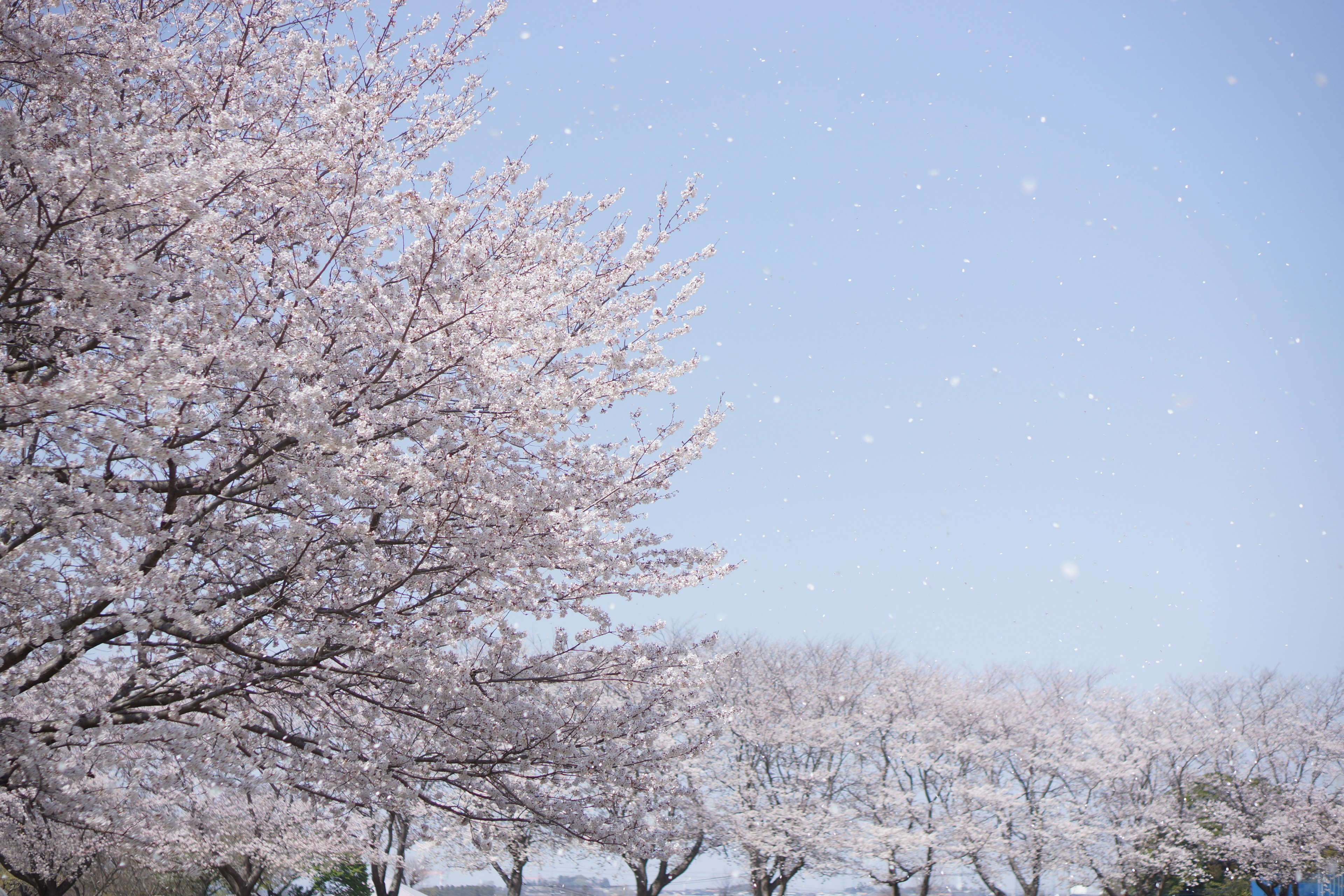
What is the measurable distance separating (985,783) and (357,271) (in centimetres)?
2484

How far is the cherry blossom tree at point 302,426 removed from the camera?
10.5 ft

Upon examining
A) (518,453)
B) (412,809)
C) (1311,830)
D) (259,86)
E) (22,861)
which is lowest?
(1311,830)

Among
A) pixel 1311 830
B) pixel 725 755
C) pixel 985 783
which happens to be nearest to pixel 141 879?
pixel 725 755

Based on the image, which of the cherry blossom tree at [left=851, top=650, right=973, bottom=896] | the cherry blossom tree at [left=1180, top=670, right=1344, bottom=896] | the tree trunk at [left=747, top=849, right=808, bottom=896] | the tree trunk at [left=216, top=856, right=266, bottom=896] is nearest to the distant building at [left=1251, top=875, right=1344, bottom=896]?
the cherry blossom tree at [left=1180, top=670, right=1344, bottom=896]

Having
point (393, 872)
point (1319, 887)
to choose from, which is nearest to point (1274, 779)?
point (1319, 887)

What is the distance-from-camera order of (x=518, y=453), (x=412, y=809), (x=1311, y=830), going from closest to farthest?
(x=412, y=809), (x=518, y=453), (x=1311, y=830)

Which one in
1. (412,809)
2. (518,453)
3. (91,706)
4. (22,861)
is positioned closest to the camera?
(91,706)

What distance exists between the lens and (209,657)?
4621 millimetres

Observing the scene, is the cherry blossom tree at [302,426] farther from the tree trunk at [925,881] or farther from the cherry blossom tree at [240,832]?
the tree trunk at [925,881]

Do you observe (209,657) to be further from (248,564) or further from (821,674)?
(821,674)

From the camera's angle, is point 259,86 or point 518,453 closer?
point 259,86

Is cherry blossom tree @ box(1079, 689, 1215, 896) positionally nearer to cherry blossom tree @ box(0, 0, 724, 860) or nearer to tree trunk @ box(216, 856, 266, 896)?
tree trunk @ box(216, 856, 266, 896)

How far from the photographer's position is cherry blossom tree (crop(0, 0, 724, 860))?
3.21 meters

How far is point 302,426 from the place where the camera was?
325 centimetres
